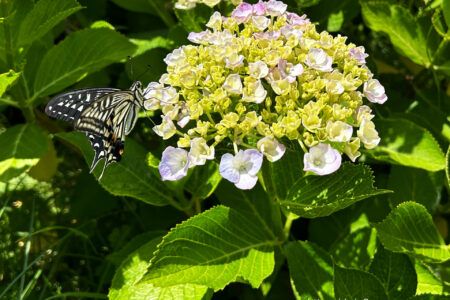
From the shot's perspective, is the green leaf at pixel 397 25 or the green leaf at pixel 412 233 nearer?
the green leaf at pixel 412 233

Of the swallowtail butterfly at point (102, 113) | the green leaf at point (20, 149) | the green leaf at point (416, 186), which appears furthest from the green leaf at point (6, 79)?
the green leaf at point (416, 186)

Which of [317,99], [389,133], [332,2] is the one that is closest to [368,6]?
[332,2]

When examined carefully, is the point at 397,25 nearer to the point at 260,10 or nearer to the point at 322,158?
the point at 260,10

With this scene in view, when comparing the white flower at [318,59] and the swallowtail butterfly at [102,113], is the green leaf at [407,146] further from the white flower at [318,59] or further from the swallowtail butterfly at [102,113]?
the swallowtail butterfly at [102,113]

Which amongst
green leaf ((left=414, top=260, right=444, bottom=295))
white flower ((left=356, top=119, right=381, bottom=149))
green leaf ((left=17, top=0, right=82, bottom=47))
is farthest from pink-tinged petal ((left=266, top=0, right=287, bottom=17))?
green leaf ((left=414, top=260, right=444, bottom=295))

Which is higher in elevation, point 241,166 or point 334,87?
point 334,87

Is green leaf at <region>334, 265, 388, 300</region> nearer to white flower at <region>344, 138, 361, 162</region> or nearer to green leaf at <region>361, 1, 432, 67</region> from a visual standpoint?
white flower at <region>344, 138, 361, 162</region>

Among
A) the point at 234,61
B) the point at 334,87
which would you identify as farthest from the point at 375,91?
the point at 234,61
